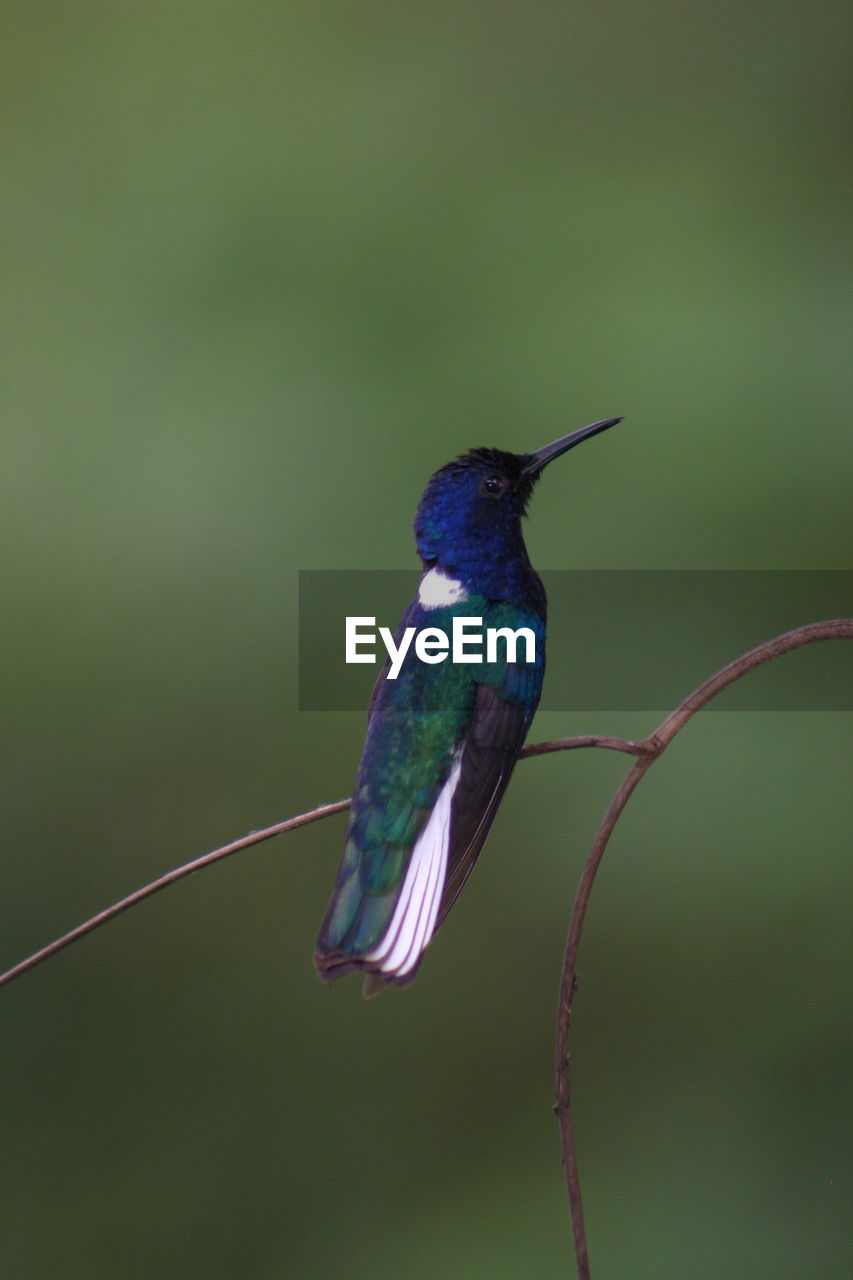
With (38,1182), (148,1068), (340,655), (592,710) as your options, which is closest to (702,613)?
(592,710)

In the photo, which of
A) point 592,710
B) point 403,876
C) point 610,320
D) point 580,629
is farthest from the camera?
point 610,320

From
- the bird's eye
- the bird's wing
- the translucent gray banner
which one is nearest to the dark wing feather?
the bird's wing

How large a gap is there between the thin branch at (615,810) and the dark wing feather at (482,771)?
0.13 meters

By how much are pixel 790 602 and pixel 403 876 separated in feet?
5.37

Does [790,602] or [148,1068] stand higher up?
[790,602]

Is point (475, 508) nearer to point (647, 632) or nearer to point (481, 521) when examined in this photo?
point (481, 521)

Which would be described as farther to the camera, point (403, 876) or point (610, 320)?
point (610, 320)

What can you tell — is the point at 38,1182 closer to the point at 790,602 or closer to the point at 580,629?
the point at 580,629

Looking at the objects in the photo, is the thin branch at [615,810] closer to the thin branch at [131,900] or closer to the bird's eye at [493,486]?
the thin branch at [131,900]

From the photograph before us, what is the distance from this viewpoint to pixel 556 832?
217 centimetres

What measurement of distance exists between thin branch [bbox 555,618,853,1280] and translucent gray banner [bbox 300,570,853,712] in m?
1.45

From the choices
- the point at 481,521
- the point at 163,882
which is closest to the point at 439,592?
the point at 481,521

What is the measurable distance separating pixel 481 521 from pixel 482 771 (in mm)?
264

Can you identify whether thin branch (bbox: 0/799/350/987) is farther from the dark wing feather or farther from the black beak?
the black beak
